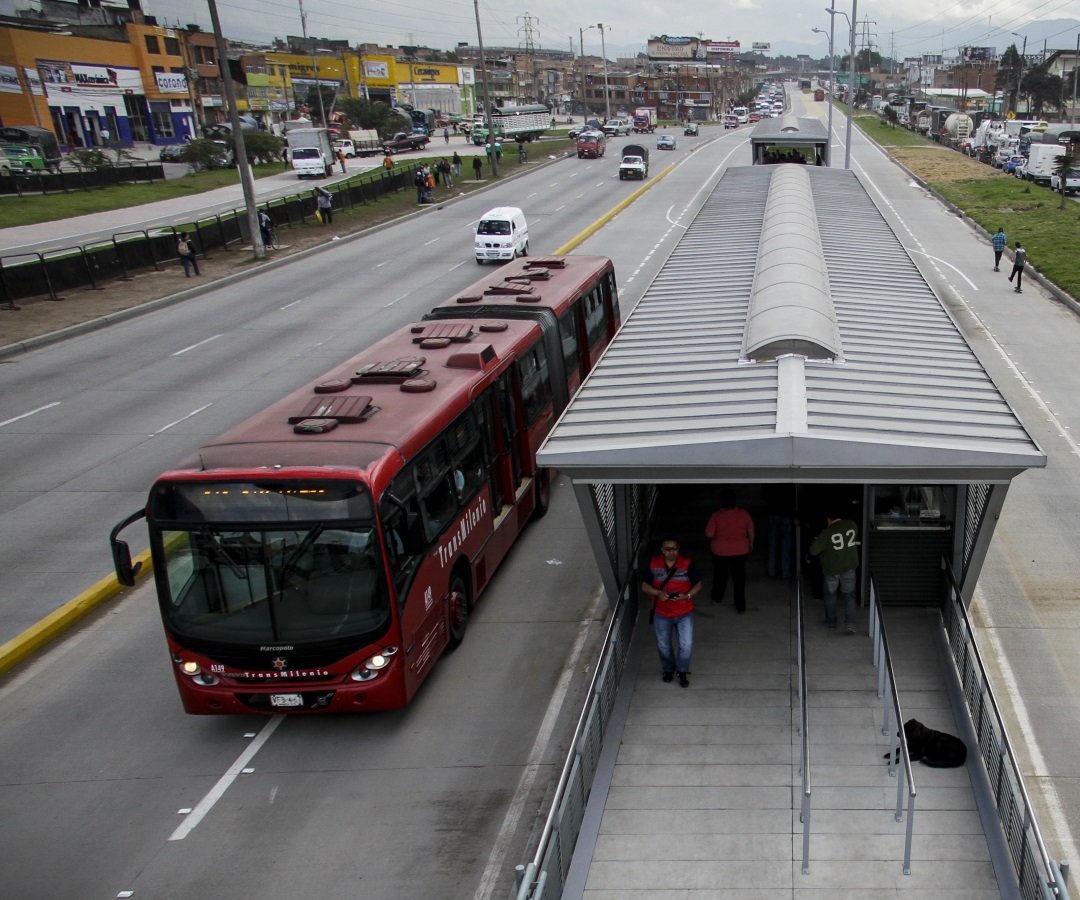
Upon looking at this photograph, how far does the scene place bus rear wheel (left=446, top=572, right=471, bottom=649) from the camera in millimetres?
10398

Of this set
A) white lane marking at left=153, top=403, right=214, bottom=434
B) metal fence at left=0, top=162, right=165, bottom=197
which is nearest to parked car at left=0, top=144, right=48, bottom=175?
metal fence at left=0, top=162, right=165, bottom=197

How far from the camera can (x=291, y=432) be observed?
9.31 meters

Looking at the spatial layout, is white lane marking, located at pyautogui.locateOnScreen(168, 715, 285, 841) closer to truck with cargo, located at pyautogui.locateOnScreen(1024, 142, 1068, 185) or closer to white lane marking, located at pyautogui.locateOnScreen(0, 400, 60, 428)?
white lane marking, located at pyautogui.locateOnScreen(0, 400, 60, 428)

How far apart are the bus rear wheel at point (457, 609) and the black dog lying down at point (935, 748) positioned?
4.43 metres

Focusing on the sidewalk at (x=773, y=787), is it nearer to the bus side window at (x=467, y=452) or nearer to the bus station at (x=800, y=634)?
the bus station at (x=800, y=634)

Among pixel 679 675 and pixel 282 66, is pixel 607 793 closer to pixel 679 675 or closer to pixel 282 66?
pixel 679 675

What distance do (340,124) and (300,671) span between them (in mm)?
102106

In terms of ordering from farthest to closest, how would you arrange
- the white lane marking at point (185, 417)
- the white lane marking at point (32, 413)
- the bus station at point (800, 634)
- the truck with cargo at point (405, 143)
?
the truck with cargo at point (405, 143) < the white lane marking at point (32, 413) < the white lane marking at point (185, 417) < the bus station at point (800, 634)

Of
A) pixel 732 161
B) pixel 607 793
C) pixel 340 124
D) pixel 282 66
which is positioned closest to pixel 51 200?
pixel 732 161

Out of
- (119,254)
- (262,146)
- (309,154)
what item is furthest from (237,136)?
(262,146)

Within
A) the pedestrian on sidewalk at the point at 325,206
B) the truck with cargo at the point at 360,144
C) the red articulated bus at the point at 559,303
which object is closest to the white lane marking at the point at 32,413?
the red articulated bus at the point at 559,303

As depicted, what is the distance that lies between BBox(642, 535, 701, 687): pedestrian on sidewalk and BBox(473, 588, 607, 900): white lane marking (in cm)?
130

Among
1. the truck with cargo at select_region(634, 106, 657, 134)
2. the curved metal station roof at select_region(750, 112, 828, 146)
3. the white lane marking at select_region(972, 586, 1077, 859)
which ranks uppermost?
the curved metal station roof at select_region(750, 112, 828, 146)

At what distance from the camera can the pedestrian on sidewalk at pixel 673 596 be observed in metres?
8.78
